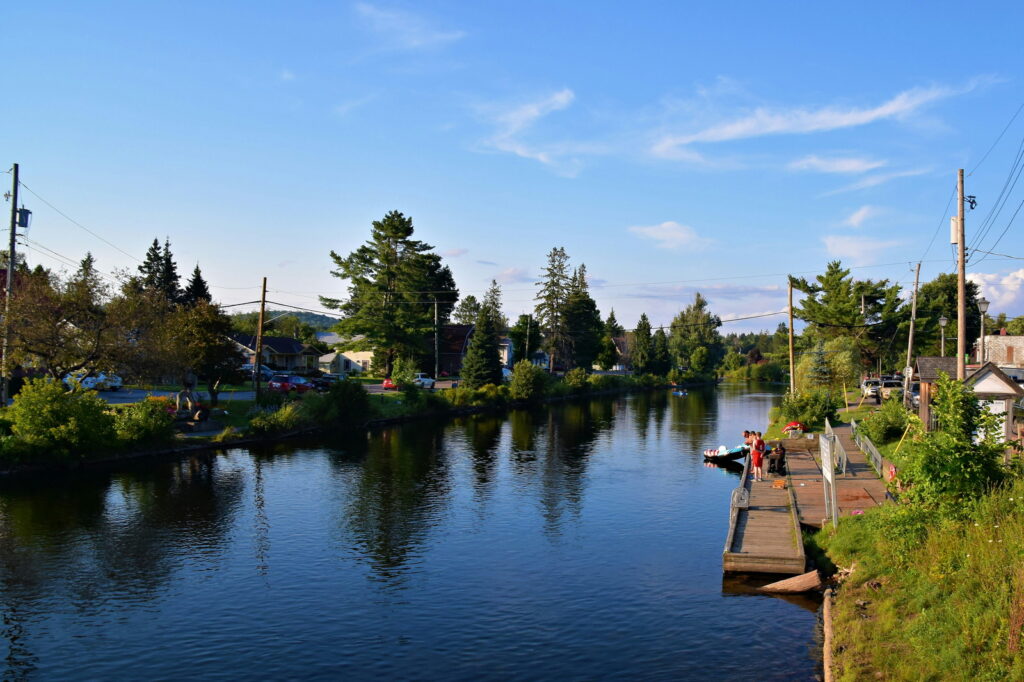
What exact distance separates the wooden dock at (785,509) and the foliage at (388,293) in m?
57.9

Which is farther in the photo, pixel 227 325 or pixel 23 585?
pixel 227 325

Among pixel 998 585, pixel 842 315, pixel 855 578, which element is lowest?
pixel 855 578

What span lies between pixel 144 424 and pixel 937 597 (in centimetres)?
3872

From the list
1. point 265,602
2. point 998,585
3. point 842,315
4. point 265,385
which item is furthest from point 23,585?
point 842,315

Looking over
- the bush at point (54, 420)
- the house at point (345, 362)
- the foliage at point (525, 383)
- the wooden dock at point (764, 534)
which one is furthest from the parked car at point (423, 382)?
the wooden dock at point (764, 534)

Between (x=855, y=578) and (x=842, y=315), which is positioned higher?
(x=842, y=315)

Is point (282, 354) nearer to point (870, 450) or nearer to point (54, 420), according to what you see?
point (54, 420)

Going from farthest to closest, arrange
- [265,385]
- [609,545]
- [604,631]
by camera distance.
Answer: [265,385]
[609,545]
[604,631]

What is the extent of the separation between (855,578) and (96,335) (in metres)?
38.8

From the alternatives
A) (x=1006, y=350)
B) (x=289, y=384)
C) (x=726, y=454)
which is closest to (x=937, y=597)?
(x=726, y=454)

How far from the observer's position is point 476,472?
40938mm

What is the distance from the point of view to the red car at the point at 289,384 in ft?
218

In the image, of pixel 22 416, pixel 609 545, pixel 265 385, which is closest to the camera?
pixel 609 545

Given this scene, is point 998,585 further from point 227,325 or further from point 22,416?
point 227,325
